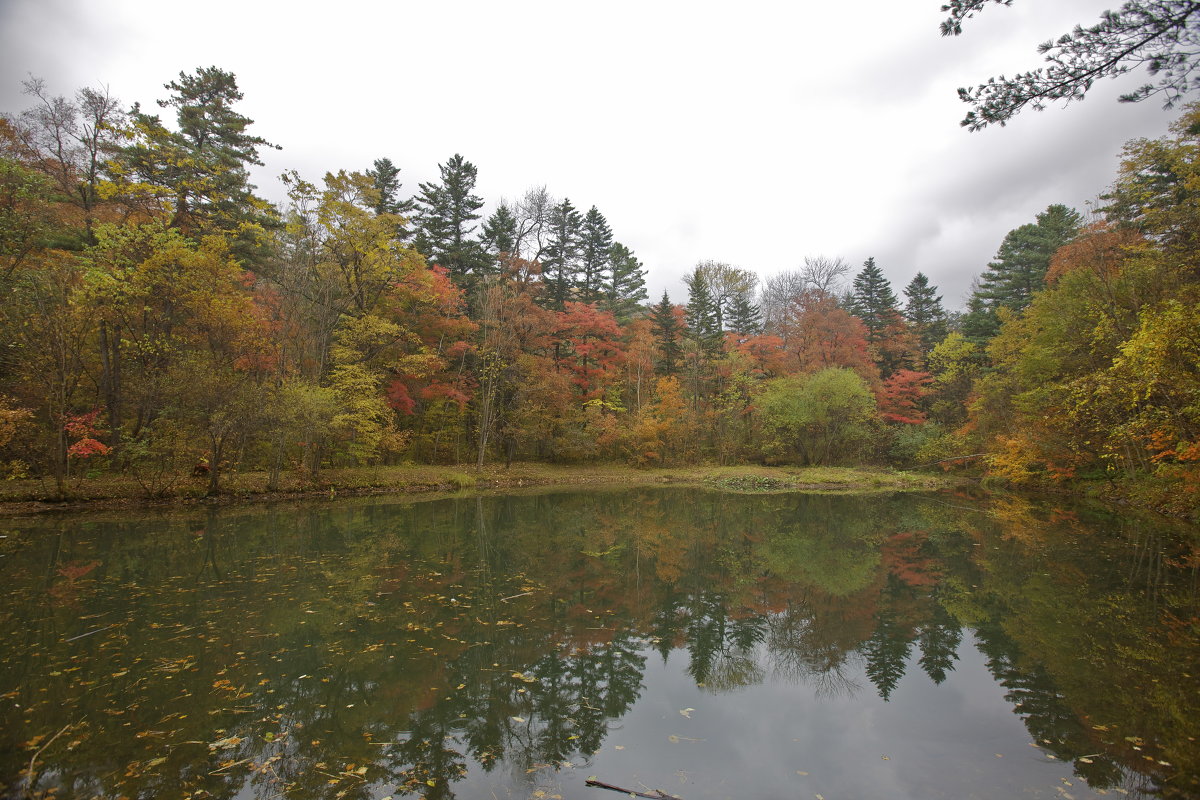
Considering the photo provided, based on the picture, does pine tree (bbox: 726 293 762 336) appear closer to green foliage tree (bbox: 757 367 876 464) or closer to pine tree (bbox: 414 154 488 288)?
green foliage tree (bbox: 757 367 876 464)

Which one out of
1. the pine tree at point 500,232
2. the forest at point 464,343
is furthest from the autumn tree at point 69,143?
the pine tree at point 500,232

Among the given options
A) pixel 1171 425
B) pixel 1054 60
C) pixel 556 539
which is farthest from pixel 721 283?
pixel 1054 60

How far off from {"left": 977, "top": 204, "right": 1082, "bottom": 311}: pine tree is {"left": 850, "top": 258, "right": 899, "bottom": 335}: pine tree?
690 centimetres

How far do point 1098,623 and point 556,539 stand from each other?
9900mm

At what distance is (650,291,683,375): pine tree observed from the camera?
121 ft

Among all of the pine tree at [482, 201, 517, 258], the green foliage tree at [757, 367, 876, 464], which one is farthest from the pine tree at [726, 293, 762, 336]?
the pine tree at [482, 201, 517, 258]

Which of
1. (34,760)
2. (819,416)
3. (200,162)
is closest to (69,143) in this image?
(200,162)

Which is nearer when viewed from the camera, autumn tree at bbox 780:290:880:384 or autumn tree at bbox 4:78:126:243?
autumn tree at bbox 4:78:126:243

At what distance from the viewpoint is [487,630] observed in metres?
6.84

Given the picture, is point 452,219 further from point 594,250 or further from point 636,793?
point 636,793

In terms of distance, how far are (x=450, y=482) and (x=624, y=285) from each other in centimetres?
2389

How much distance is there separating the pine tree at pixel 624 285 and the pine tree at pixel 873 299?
18477 millimetres

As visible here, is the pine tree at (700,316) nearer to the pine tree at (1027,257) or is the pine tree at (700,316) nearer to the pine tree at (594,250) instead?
the pine tree at (594,250)

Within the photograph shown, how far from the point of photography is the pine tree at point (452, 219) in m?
34.1
